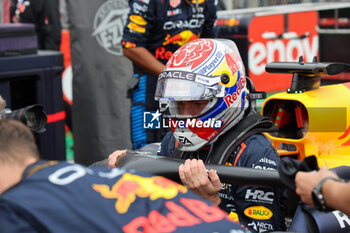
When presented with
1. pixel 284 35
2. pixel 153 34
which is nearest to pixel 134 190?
pixel 153 34

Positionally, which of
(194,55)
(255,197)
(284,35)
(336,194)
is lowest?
(255,197)

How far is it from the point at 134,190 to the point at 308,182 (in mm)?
535

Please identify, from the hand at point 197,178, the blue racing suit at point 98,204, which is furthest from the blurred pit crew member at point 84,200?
the hand at point 197,178

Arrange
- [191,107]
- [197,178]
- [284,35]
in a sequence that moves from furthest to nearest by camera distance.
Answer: [284,35] < [191,107] < [197,178]

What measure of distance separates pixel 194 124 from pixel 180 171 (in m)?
0.49

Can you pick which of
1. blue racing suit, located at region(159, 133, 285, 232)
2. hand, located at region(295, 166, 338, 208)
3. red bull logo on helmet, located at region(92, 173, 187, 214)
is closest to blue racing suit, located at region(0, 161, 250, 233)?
red bull logo on helmet, located at region(92, 173, 187, 214)

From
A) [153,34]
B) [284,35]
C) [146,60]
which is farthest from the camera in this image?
[284,35]

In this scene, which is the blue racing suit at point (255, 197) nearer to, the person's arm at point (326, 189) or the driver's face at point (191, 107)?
the driver's face at point (191, 107)

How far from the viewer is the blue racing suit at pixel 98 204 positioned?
5.68ft

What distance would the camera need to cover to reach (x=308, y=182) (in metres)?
1.95

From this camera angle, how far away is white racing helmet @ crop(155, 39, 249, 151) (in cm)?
297

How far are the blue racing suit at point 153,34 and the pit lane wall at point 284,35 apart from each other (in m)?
3.02

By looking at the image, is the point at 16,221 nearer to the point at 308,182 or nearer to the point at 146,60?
the point at 308,182

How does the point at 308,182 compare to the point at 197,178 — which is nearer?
the point at 308,182
